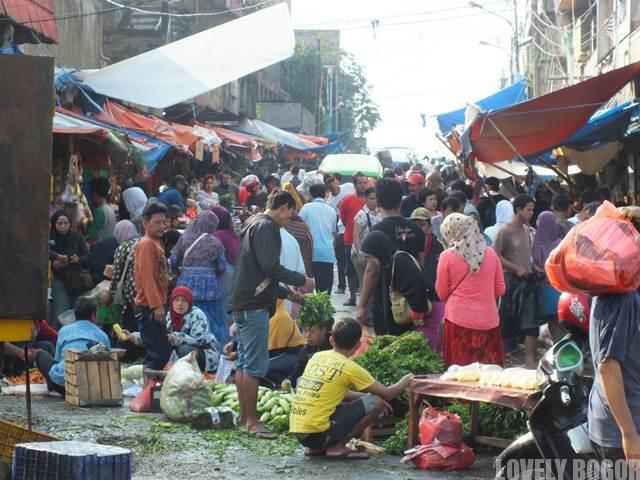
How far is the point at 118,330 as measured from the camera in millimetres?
12195

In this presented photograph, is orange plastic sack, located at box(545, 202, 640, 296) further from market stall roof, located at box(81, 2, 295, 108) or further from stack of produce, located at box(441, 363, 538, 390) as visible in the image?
market stall roof, located at box(81, 2, 295, 108)

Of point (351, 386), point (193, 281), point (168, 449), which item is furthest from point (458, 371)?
point (193, 281)

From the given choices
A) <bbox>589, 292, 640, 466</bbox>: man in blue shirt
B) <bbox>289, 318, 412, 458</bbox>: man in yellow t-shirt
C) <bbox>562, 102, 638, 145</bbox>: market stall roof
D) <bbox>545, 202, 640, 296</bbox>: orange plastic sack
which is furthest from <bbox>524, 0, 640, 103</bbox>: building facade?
<bbox>589, 292, 640, 466</bbox>: man in blue shirt

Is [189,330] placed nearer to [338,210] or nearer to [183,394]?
[183,394]

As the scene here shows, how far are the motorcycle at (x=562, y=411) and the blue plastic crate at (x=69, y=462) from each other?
2147 mm

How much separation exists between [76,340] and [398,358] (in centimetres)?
328

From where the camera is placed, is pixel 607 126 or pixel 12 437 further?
pixel 607 126

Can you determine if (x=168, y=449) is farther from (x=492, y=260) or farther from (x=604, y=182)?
(x=604, y=182)

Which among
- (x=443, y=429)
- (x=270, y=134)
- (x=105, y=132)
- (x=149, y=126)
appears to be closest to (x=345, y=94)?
(x=270, y=134)

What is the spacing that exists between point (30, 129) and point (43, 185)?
32 centimetres

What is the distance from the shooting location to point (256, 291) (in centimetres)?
906

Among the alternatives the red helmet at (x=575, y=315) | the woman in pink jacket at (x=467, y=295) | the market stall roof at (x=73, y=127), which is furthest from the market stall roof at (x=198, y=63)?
the red helmet at (x=575, y=315)

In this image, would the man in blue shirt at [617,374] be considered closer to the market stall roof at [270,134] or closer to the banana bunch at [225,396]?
the banana bunch at [225,396]

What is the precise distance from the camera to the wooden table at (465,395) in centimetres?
759
